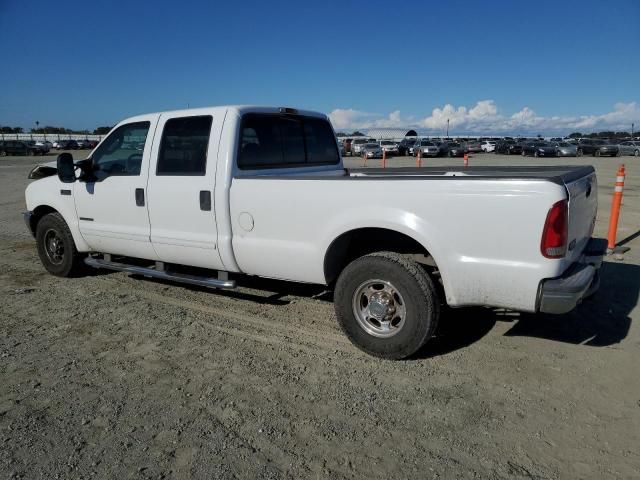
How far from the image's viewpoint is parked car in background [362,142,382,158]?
131 ft

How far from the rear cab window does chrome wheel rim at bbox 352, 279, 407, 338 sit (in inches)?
63.8

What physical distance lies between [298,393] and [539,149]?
44261 mm

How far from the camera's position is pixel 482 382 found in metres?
3.65

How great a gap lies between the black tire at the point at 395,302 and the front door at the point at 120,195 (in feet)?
7.28

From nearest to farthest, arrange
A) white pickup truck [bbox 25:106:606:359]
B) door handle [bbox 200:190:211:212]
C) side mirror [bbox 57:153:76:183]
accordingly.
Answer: white pickup truck [bbox 25:106:606:359], door handle [bbox 200:190:211:212], side mirror [bbox 57:153:76:183]

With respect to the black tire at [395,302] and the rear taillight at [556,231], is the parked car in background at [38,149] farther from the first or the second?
the rear taillight at [556,231]

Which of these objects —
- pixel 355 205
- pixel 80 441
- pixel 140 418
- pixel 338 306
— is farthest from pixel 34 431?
pixel 355 205

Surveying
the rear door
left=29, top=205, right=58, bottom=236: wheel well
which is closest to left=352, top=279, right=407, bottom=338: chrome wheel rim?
the rear door

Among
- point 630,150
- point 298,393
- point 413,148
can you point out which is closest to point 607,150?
point 630,150

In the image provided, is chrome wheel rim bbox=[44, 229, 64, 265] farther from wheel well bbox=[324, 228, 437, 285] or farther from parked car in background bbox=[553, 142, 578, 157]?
parked car in background bbox=[553, 142, 578, 157]

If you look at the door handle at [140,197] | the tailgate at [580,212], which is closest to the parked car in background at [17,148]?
the door handle at [140,197]

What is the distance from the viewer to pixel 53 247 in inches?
247

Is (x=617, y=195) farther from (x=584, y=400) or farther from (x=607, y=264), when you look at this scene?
(x=584, y=400)

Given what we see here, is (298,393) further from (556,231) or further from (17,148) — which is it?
(17,148)
